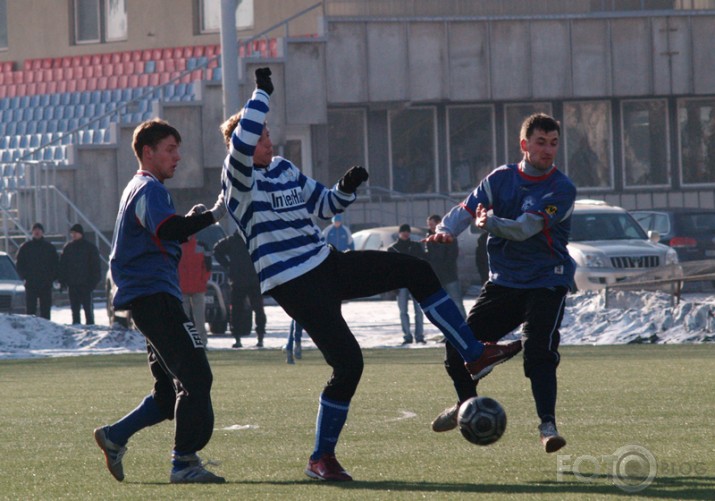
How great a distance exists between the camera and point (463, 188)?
1523 inches

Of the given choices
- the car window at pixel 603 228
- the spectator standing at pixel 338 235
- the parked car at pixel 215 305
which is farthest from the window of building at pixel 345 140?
the parked car at pixel 215 305

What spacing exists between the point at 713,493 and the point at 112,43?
3617cm

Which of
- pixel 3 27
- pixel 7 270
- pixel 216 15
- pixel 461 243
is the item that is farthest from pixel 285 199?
pixel 3 27

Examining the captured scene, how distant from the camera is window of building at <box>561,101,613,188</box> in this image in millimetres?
38938

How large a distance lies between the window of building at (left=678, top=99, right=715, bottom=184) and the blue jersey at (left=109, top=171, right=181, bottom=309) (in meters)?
33.2

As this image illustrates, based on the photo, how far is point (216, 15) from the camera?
1570 inches

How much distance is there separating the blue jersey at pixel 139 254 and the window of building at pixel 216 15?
3221cm

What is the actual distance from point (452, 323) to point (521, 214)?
2.94 feet

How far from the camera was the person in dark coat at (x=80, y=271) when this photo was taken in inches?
1001

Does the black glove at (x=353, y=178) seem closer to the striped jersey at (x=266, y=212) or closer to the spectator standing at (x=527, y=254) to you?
the striped jersey at (x=266, y=212)

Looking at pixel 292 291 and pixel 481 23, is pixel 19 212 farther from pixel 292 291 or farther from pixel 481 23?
pixel 292 291

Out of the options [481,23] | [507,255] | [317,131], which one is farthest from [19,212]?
[507,255]

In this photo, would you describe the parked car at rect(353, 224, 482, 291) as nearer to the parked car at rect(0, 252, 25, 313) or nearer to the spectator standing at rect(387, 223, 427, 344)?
the parked car at rect(0, 252, 25, 313)

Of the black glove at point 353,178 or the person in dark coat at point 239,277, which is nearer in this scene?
the black glove at point 353,178
